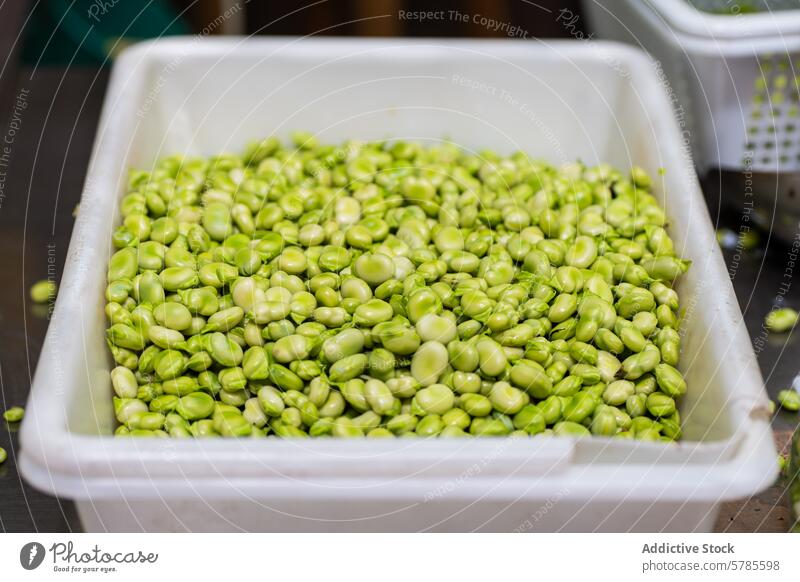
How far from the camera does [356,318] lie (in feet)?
2.22

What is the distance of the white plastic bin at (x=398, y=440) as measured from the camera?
54cm

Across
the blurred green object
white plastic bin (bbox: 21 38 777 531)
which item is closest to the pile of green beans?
white plastic bin (bbox: 21 38 777 531)

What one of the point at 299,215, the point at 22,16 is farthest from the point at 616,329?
the point at 22,16

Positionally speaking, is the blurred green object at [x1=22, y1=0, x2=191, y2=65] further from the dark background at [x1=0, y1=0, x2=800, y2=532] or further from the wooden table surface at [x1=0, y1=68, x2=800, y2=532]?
the wooden table surface at [x1=0, y1=68, x2=800, y2=532]

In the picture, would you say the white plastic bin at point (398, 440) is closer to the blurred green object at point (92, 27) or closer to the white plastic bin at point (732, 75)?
the white plastic bin at point (732, 75)

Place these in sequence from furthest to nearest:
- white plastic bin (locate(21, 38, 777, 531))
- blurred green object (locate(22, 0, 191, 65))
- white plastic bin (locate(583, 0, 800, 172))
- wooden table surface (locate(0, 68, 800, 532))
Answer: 1. blurred green object (locate(22, 0, 191, 65))
2. white plastic bin (locate(583, 0, 800, 172))
3. wooden table surface (locate(0, 68, 800, 532))
4. white plastic bin (locate(21, 38, 777, 531))

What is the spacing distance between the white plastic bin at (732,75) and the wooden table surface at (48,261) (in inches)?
3.2

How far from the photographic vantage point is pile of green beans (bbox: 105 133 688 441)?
640mm

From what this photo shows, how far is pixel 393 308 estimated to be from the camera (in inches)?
27.5

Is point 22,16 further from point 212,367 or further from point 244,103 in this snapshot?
point 212,367

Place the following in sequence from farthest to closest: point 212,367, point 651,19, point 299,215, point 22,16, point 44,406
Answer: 1. point 22,16
2. point 651,19
3. point 299,215
4. point 212,367
5. point 44,406

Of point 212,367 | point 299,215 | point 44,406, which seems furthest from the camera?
point 299,215

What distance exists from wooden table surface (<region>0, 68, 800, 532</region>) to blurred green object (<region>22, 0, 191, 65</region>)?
0.15m

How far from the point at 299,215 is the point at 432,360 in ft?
0.85
